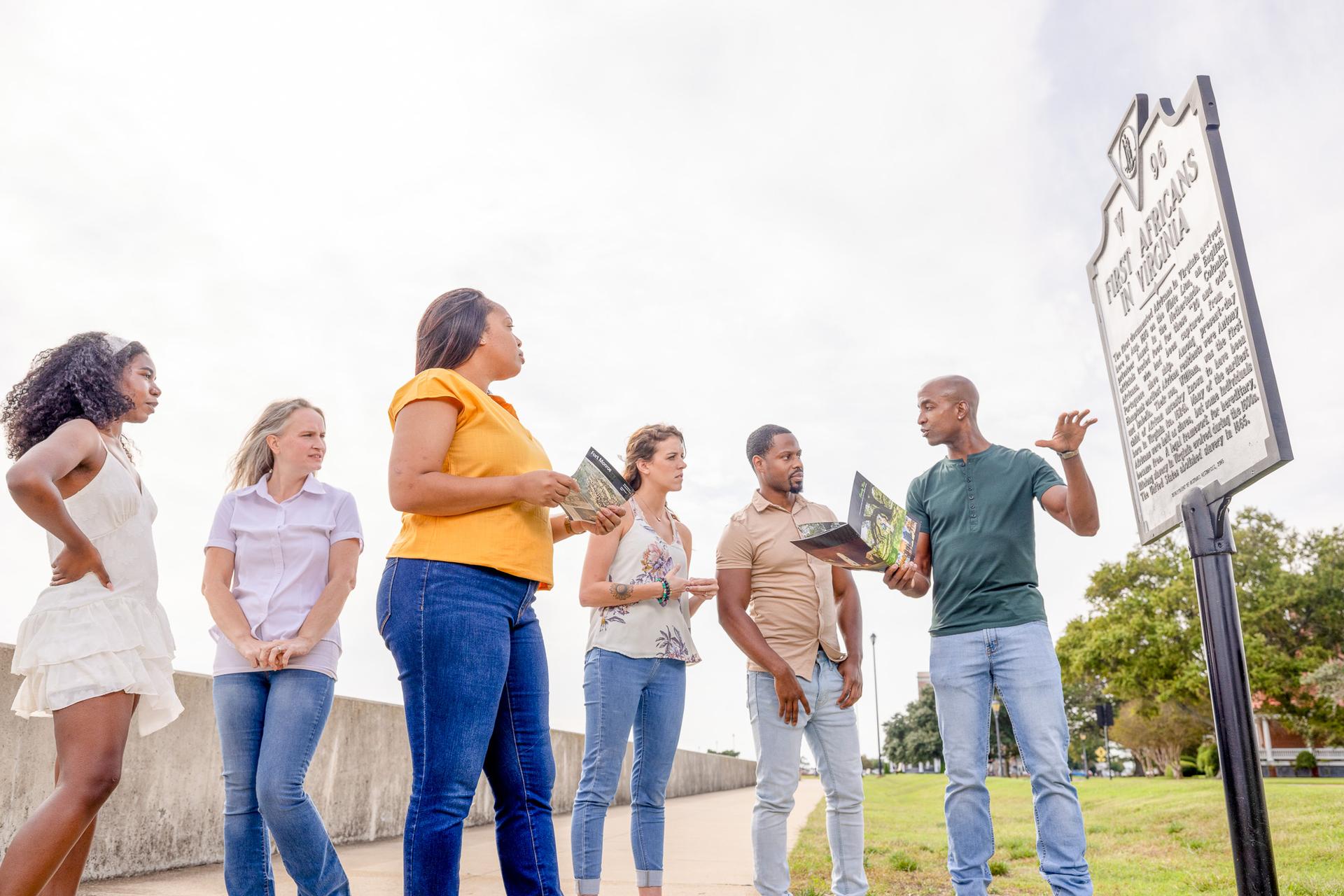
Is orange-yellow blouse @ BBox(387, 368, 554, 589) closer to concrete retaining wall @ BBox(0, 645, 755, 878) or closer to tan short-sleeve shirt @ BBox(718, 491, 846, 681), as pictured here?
tan short-sleeve shirt @ BBox(718, 491, 846, 681)

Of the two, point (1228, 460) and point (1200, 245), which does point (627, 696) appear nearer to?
point (1228, 460)

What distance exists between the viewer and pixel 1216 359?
10.8ft

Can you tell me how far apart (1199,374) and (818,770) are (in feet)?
7.45

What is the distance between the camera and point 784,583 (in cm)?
436

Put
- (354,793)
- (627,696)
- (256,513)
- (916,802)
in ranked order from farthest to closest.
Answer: (916,802) < (354,793) < (627,696) < (256,513)

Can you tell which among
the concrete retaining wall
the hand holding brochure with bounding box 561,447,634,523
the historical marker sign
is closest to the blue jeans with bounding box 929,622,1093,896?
the historical marker sign

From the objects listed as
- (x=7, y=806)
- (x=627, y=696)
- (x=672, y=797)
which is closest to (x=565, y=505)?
(x=627, y=696)

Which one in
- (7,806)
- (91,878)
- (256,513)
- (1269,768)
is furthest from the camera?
(1269,768)

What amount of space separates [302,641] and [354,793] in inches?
180

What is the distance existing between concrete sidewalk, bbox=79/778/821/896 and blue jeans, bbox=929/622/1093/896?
1.67 meters

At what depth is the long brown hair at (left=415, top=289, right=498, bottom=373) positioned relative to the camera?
289cm

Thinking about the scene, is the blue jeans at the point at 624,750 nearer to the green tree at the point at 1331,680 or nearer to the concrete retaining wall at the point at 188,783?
the concrete retaining wall at the point at 188,783

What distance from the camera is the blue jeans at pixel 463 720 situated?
2369mm

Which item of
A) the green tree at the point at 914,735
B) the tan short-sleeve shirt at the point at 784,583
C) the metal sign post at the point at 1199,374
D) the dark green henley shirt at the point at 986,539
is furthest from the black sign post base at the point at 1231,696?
the green tree at the point at 914,735
